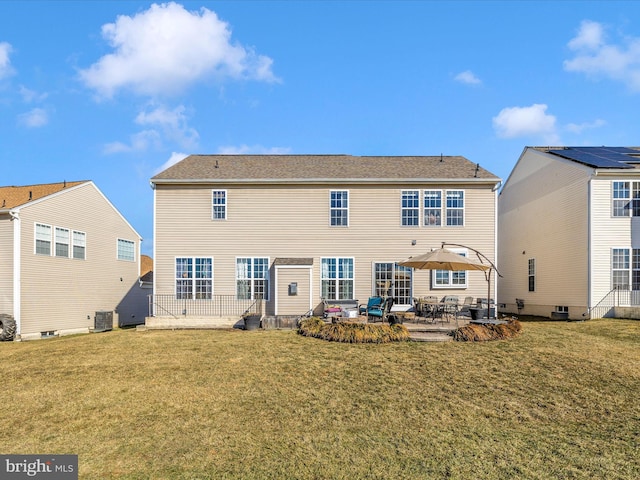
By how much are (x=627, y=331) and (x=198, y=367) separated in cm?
1389

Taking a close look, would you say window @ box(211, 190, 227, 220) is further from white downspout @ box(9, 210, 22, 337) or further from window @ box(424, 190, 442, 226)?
window @ box(424, 190, 442, 226)

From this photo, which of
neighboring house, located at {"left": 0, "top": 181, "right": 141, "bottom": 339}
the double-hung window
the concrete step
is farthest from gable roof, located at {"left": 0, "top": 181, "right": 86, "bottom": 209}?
the double-hung window

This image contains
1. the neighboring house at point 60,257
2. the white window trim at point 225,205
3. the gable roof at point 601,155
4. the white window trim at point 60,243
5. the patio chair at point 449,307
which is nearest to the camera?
the patio chair at point 449,307

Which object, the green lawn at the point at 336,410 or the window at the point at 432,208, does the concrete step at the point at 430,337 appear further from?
the window at the point at 432,208

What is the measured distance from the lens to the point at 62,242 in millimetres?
19234

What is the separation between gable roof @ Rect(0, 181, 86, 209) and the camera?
17.9 metres

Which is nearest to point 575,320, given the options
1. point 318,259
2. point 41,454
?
point 318,259

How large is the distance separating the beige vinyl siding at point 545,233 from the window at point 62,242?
2364 centimetres

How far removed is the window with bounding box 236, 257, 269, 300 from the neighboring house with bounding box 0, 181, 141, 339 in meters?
8.73

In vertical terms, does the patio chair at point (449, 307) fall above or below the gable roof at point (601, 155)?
below

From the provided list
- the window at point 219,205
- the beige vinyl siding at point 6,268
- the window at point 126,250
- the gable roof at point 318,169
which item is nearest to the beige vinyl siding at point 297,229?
the window at point 219,205

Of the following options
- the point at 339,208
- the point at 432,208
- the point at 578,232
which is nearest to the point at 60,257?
the point at 339,208

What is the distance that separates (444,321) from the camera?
1416cm

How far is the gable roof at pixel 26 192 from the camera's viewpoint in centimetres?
1787
